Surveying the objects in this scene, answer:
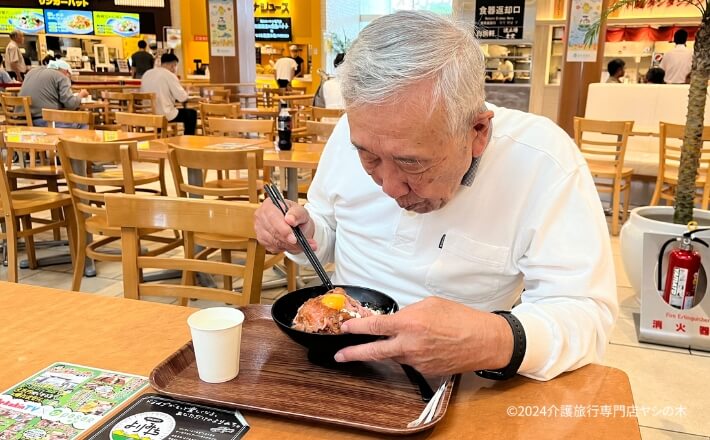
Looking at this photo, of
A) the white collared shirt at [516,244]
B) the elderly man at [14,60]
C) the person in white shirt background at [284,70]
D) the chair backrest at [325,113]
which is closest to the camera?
the white collared shirt at [516,244]

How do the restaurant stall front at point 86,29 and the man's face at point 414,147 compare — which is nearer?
the man's face at point 414,147

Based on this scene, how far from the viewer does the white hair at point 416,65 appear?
0.92m

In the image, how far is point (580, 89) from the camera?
718cm

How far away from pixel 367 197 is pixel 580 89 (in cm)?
666

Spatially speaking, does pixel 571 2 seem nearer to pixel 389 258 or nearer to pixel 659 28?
pixel 659 28

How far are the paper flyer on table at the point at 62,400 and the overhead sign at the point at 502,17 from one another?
983cm

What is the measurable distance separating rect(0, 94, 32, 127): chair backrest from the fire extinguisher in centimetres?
654

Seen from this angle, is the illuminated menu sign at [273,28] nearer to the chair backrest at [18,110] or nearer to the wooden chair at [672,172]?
the chair backrest at [18,110]

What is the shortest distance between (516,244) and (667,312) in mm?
2111

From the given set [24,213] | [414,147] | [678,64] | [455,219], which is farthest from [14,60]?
[414,147]

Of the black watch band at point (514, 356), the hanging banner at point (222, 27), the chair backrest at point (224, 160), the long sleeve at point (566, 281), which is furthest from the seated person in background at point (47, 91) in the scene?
the black watch band at point (514, 356)

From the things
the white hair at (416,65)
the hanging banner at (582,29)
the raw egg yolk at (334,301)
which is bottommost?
the raw egg yolk at (334,301)

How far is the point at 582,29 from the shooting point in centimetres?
695

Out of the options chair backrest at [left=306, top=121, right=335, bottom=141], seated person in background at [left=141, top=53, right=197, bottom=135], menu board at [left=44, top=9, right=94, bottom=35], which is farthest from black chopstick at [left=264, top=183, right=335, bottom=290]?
menu board at [left=44, top=9, right=94, bottom=35]
